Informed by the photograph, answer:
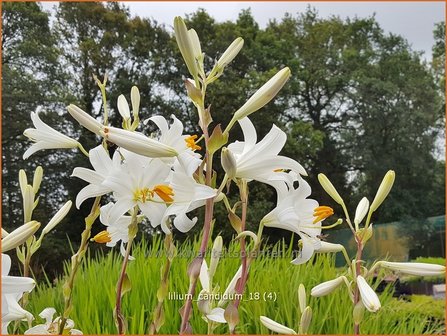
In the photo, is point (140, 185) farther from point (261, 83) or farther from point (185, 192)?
point (261, 83)

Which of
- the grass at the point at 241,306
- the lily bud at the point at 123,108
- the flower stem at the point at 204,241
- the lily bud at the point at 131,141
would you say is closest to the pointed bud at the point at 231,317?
the flower stem at the point at 204,241

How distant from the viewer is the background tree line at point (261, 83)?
773 centimetres

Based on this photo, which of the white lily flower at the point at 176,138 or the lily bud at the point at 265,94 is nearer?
the lily bud at the point at 265,94

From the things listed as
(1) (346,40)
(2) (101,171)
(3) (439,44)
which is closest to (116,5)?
(1) (346,40)

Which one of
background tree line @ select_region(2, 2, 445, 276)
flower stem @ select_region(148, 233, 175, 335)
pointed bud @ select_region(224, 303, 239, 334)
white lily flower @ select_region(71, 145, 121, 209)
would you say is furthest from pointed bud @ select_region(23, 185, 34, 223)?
background tree line @ select_region(2, 2, 445, 276)

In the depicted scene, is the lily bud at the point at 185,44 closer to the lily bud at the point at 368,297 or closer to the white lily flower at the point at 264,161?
the white lily flower at the point at 264,161

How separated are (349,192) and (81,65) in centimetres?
529

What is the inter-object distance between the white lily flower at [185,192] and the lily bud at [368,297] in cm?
20

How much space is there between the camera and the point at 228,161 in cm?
48

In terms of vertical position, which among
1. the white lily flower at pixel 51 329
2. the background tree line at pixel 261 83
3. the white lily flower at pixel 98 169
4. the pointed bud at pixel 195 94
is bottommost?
the white lily flower at pixel 51 329

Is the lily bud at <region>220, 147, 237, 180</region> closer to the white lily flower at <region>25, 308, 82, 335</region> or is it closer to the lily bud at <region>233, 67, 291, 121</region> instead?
the lily bud at <region>233, 67, 291, 121</region>

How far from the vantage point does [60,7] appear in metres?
9.09

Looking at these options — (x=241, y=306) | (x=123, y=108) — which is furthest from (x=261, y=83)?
(x=123, y=108)

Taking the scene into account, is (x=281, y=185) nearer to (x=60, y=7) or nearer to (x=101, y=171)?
(x=101, y=171)
